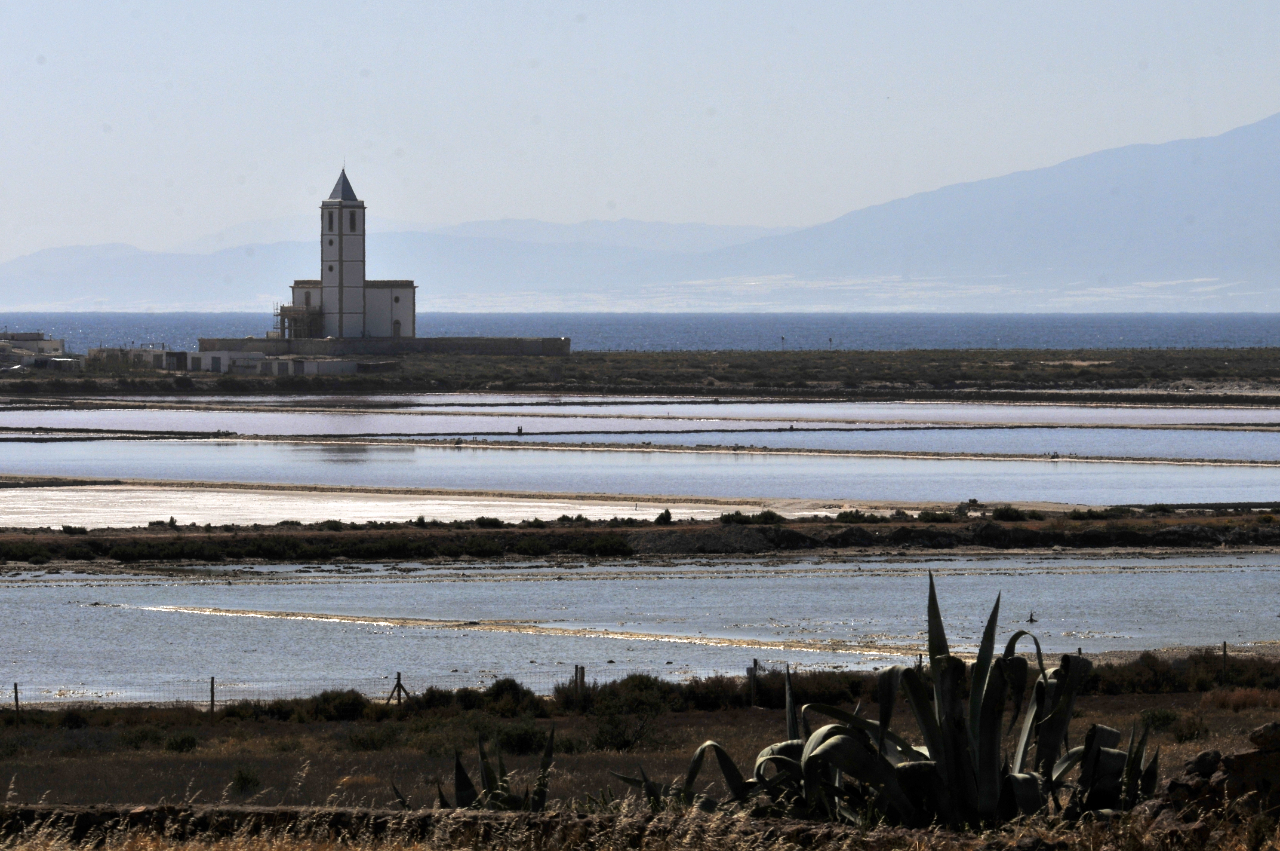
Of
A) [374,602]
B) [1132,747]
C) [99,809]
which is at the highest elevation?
[1132,747]

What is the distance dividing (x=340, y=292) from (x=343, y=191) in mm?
7968

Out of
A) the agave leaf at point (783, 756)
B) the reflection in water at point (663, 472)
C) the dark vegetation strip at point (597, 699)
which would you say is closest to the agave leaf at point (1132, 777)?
the agave leaf at point (783, 756)

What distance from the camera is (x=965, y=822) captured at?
24.7 ft

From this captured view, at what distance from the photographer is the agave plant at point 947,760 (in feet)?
24.0

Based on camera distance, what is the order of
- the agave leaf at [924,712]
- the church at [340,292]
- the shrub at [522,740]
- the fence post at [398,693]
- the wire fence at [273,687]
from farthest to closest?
the church at [340,292]
the wire fence at [273,687]
the fence post at [398,693]
the shrub at [522,740]
the agave leaf at [924,712]

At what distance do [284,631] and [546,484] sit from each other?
20758mm

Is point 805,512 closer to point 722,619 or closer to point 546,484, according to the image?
point 546,484

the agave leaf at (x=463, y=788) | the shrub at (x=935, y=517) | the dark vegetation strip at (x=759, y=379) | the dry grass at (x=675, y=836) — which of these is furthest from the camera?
the dark vegetation strip at (x=759, y=379)

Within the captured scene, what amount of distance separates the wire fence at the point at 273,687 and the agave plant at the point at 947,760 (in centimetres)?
1021

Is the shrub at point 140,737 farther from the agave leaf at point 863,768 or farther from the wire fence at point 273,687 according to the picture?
the agave leaf at point 863,768

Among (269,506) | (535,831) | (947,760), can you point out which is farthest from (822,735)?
(269,506)

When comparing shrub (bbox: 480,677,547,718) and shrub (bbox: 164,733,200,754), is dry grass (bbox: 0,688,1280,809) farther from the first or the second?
shrub (bbox: 480,677,547,718)

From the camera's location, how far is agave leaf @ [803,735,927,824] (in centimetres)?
735

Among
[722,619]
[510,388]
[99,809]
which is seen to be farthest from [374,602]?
[510,388]
